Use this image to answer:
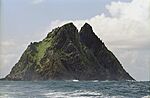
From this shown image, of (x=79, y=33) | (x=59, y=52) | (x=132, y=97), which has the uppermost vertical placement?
(x=79, y=33)

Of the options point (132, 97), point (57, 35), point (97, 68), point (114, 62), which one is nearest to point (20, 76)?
point (57, 35)

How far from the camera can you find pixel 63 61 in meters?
164

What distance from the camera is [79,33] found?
18625 cm

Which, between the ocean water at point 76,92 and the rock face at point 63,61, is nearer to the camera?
the ocean water at point 76,92

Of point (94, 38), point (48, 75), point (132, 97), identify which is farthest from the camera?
point (94, 38)

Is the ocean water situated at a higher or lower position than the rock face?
lower

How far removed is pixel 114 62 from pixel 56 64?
1493 inches

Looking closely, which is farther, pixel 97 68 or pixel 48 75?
pixel 97 68

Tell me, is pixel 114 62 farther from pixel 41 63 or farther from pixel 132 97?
pixel 132 97

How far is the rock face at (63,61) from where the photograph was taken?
159375 millimetres

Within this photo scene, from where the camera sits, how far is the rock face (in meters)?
159

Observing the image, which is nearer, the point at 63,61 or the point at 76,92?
the point at 76,92

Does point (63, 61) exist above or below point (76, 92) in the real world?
above

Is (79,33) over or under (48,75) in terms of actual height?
over
